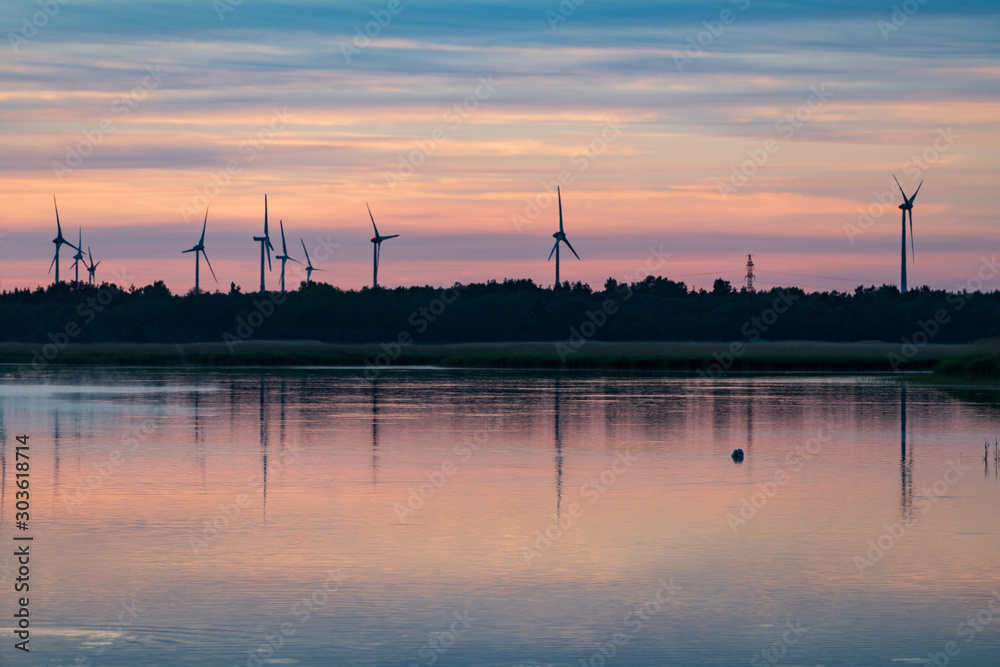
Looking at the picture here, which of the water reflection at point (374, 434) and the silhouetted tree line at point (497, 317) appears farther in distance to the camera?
the silhouetted tree line at point (497, 317)

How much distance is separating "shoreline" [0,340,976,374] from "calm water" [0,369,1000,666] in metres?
45.0

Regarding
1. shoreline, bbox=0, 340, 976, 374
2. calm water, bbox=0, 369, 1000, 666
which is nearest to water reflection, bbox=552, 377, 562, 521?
calm water, bbox=0, 369, 1000, 666

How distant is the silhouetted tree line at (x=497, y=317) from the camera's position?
550 feet

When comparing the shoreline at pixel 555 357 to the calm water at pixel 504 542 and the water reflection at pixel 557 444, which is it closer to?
the water reflection at pixel 557 444

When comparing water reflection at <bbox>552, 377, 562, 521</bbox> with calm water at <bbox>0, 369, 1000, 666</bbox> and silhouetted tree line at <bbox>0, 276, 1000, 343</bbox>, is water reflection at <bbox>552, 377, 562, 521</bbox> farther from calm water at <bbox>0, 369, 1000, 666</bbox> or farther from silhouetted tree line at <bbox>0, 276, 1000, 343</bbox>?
silhouetted tree line at <bbox>0, 276, 1000, 343</bbox>

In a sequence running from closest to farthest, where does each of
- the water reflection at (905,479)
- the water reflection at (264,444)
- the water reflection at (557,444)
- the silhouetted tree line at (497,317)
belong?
the water reflection at (905,479), the water reflection at (557,444), the water reflection at (264,444), the silhouetted tree line at (497,317)

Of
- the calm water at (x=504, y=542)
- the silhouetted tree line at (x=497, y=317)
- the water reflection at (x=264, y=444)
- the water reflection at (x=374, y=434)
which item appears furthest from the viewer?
the silhouetted tree line at (x=497, y=317)

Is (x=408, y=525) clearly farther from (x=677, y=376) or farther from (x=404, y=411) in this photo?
(x=677, y=376)

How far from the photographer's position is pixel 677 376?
256ft

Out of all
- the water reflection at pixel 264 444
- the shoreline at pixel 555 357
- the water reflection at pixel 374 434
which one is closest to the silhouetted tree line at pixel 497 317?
the shoreline at pixel 555 357

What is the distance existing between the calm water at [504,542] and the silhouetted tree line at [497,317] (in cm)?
12927

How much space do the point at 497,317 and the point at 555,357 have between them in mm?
92000

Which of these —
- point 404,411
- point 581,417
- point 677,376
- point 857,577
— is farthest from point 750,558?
point 677,376

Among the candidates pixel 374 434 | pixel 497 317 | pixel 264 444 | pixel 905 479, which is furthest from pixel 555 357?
pixel 497 317
